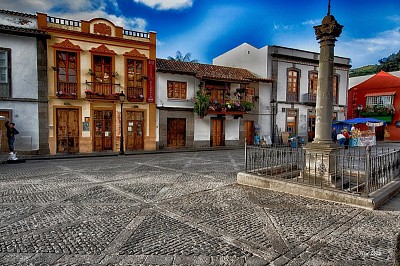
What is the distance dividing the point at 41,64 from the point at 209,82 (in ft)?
36.1

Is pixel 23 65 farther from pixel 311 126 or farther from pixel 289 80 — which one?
pixel 311 126

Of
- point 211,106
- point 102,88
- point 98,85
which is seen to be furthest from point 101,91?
point 211,106

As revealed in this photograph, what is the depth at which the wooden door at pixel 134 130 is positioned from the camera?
17.2 metres

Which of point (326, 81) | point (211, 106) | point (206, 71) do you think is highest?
point (206, 71)

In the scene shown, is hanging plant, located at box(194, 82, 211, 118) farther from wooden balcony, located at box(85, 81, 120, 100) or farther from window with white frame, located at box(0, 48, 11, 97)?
window with white frame, located at box(0, 48, 11, 97)

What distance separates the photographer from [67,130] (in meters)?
15.6

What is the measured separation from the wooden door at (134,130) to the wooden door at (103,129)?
1067 millimetres

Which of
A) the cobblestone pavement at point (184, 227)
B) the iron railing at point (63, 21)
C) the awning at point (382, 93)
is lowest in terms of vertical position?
the cobblestone pavement at point (184, 227)

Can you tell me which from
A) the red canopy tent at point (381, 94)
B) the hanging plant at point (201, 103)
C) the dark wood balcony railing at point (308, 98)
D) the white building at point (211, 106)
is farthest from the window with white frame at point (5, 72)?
the red canopy tent at point (381, 94)

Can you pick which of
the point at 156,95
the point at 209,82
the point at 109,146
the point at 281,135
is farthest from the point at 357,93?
the point at 109,146

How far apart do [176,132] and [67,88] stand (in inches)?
298

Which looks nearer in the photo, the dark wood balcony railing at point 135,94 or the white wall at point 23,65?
the white wall at point 23,65

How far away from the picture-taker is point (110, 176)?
8.70 meters

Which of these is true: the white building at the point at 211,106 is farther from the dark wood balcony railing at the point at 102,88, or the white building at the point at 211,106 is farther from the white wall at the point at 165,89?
the dark wood balcony railing at the point at 102,88
